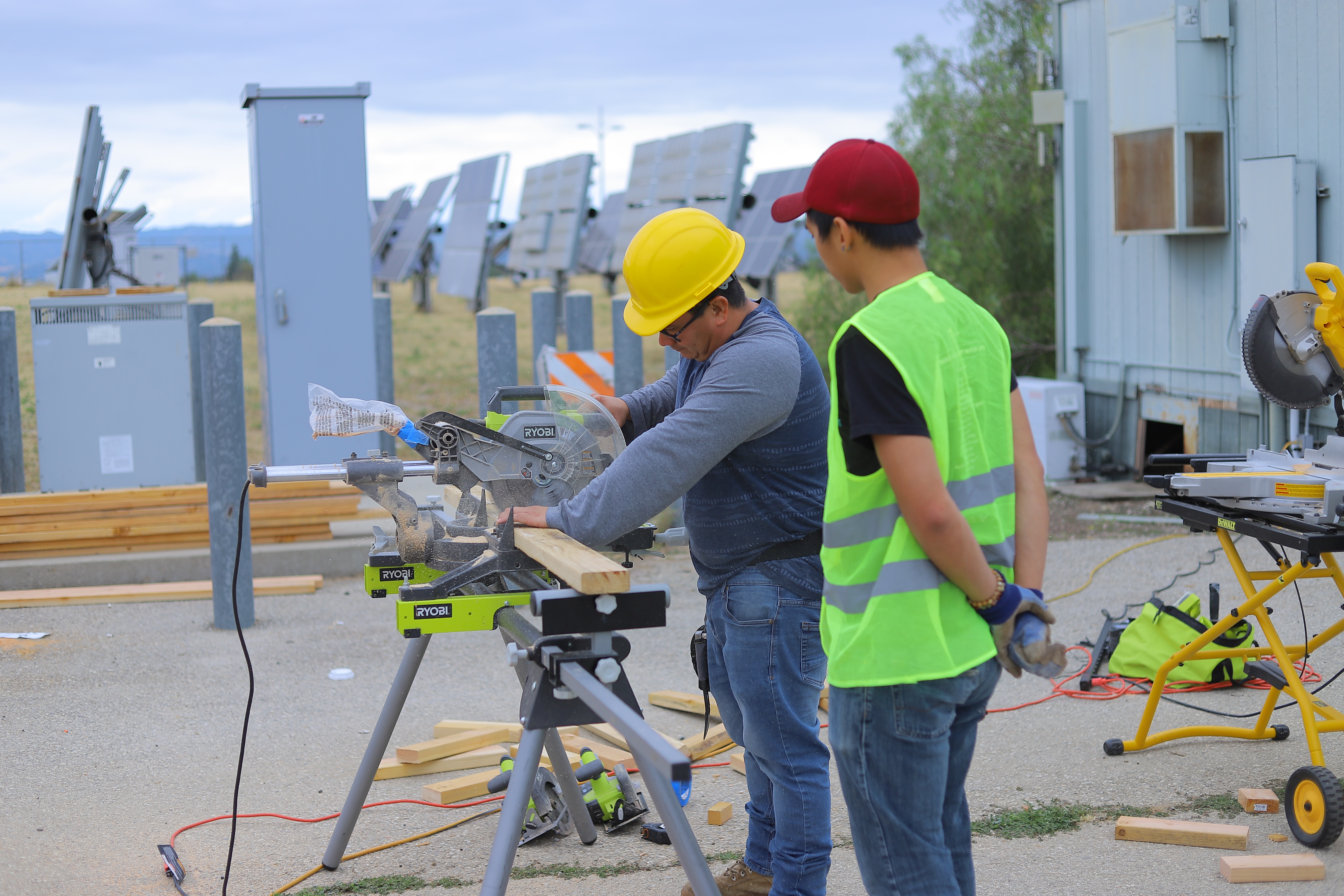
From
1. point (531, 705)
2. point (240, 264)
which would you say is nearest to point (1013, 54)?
point (531, 705)

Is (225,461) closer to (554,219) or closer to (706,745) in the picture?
(706,745)

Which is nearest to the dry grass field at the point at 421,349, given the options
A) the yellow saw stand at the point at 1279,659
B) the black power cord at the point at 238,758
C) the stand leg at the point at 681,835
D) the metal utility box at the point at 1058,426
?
the metal utility box at the point at 1058,426

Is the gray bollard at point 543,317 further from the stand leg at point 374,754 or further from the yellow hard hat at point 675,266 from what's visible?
the yellow hard hat at point 675,266

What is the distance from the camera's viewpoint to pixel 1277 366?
4672mm

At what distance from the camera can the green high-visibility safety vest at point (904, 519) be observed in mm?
2322

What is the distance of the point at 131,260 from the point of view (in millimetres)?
21984

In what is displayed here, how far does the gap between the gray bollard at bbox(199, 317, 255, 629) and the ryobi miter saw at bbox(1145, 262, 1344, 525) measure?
4687 mm

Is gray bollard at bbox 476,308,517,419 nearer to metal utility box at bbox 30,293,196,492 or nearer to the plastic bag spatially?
metal utility box at bbox 30,293,196,492

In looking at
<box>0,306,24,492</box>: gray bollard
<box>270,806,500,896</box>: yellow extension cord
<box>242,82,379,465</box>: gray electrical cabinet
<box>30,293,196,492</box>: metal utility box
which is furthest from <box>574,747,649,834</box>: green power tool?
<box>0,306,24,492</box>: gray bollard

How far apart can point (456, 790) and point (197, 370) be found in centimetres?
649

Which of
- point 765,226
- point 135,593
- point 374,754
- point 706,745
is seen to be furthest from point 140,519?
point 765,226

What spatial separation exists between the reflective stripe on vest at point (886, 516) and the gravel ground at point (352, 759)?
189 cm

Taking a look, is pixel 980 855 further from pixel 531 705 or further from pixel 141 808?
pixel 141 808

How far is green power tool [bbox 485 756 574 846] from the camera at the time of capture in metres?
4.25
